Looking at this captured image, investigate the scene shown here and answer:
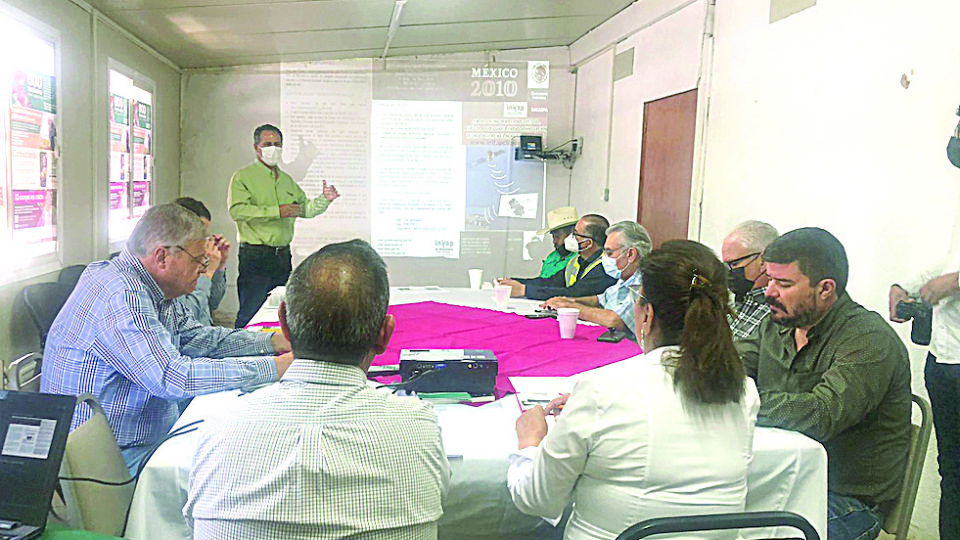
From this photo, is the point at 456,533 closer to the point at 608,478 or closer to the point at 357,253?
the point at 608,478

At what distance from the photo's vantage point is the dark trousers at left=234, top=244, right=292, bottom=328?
15.4 ft

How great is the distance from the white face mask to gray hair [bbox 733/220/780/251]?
10.3 ft

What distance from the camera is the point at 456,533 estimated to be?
1505 millimetres

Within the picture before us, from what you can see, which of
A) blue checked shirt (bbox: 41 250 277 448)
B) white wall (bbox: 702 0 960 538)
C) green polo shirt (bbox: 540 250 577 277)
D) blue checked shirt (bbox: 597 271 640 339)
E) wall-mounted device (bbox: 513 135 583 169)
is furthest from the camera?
wall-mounted device (bbox: 513 135 583 169)

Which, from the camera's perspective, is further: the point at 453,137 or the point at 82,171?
the point at 453,137

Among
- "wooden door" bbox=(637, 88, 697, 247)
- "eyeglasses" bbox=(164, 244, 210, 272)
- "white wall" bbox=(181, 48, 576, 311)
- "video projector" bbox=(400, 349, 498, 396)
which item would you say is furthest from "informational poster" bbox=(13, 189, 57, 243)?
"wooden door" bbox=(637, 88, 697, 247)

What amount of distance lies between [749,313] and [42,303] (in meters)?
3.03

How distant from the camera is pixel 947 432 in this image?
6.92 ft

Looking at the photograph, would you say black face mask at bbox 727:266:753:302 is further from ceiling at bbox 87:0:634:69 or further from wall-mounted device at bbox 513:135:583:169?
wall-mounted device at bbox 513:135:583:169

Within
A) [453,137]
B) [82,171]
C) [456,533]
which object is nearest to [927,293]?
[456,533]

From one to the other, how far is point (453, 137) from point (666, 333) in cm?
376

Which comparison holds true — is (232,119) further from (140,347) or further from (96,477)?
(96,477)

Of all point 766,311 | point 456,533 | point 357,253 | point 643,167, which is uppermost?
point 643,167

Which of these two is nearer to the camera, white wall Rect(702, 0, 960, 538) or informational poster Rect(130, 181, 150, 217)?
white wall Rect(702, 0, 960, 538)
